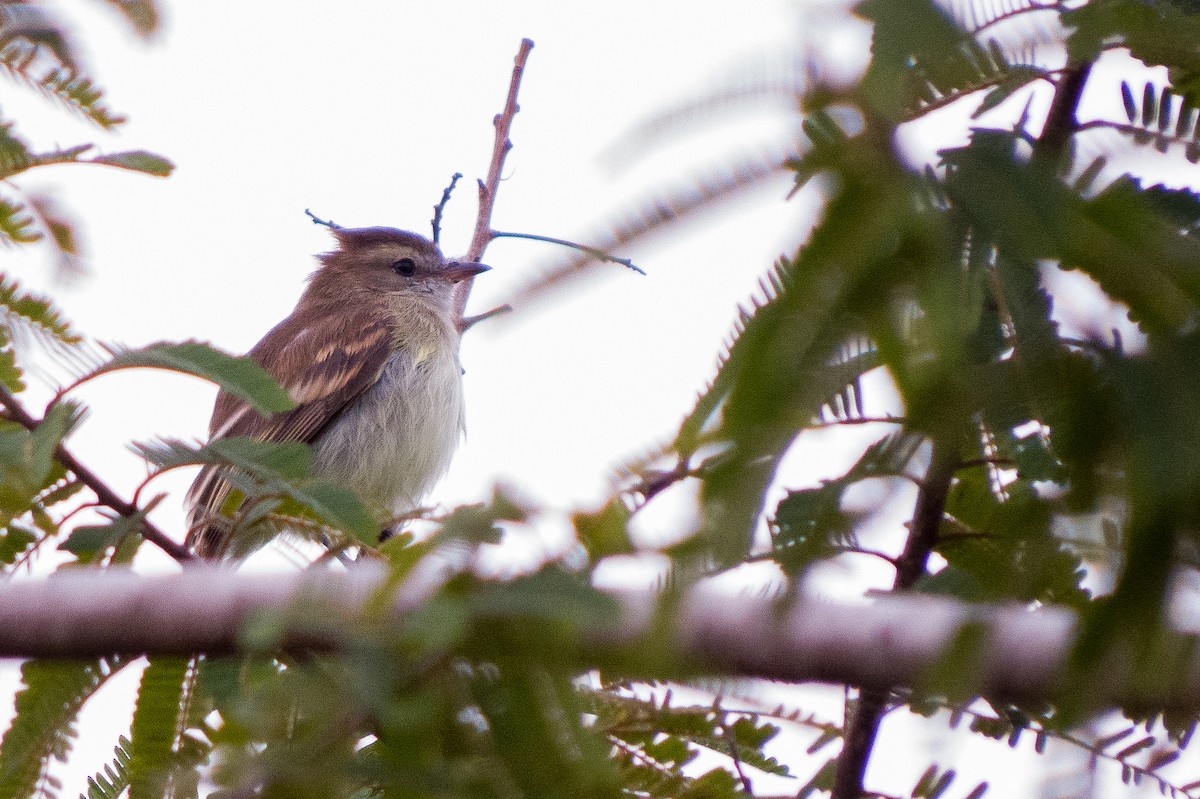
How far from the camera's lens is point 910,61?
1.23m

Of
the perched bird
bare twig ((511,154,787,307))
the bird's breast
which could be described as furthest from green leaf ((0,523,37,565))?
the bird's breast

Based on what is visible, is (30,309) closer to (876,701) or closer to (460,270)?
(876,701)

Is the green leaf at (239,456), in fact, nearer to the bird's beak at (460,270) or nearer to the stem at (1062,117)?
the stem at (1062,117)

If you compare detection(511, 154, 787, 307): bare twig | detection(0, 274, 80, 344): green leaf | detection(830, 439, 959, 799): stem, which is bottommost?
detection(830, 439, 959, 799): stem

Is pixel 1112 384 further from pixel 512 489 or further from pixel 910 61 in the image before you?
Answer: pixel 512 489

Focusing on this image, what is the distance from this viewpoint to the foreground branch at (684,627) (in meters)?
1.72

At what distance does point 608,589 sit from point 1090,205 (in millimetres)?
770

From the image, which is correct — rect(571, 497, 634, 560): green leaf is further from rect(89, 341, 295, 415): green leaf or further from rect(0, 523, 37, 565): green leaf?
rect(0, 523, 37, 565): green leaf

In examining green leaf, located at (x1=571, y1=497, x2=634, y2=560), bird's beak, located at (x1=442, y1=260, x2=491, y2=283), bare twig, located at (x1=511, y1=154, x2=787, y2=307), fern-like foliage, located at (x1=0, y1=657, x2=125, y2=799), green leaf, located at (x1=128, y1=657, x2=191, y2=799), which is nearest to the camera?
bare twig, located at (x1=511, y1=154, x2=787, y2=307)

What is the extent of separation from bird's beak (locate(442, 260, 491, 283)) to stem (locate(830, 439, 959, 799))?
5149 mm

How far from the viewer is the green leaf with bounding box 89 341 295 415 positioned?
2992mm

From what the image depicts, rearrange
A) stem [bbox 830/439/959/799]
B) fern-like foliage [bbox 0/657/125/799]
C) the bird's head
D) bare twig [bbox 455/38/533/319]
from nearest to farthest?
stem [bbox 830/439/959/799] < fern-like foliage [bbox 0/657/125/799] < bare twig [bbox 455/38/533/319] < the bird's head

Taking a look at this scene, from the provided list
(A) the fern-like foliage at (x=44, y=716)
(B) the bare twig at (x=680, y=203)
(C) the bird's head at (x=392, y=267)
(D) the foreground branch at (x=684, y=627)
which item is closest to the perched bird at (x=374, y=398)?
(C) the bird's head at (x=392, y=267)

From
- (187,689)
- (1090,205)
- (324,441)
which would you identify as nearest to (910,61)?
(1090,205)
